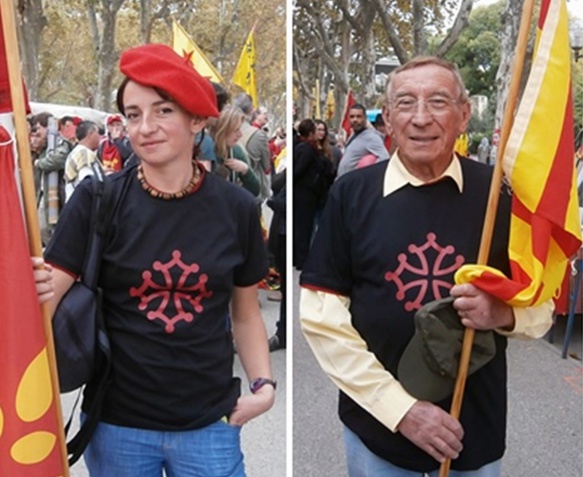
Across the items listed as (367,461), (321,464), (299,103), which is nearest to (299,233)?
(321,464)

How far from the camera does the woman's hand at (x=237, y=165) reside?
5.01 metres

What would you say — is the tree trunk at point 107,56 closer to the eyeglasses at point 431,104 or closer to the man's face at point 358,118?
the man's face at point 358,118

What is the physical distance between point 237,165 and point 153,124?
328cm

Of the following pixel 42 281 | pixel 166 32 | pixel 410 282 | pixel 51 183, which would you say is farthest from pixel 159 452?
pixel 166 32

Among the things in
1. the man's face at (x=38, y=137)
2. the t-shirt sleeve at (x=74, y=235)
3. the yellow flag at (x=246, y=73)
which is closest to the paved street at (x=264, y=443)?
the t-shirt sleeve at (x=74, y=235)

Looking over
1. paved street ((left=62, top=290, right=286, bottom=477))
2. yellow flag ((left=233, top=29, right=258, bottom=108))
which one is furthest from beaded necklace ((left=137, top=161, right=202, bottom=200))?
yellow flag ((left=233, top=29, right=258, bottom=108))

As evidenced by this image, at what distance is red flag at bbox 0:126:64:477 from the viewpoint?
165cm

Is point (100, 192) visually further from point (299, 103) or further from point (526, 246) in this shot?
point (299, 103)

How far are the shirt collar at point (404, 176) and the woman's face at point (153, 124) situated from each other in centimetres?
51

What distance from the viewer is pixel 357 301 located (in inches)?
73.5

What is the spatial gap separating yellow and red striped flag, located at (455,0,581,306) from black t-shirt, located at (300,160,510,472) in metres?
0.08

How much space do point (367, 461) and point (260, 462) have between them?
86.4 inches

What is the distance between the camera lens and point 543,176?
70.8 inches

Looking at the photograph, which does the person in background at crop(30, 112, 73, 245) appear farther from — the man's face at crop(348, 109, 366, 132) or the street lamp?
the street lamp
